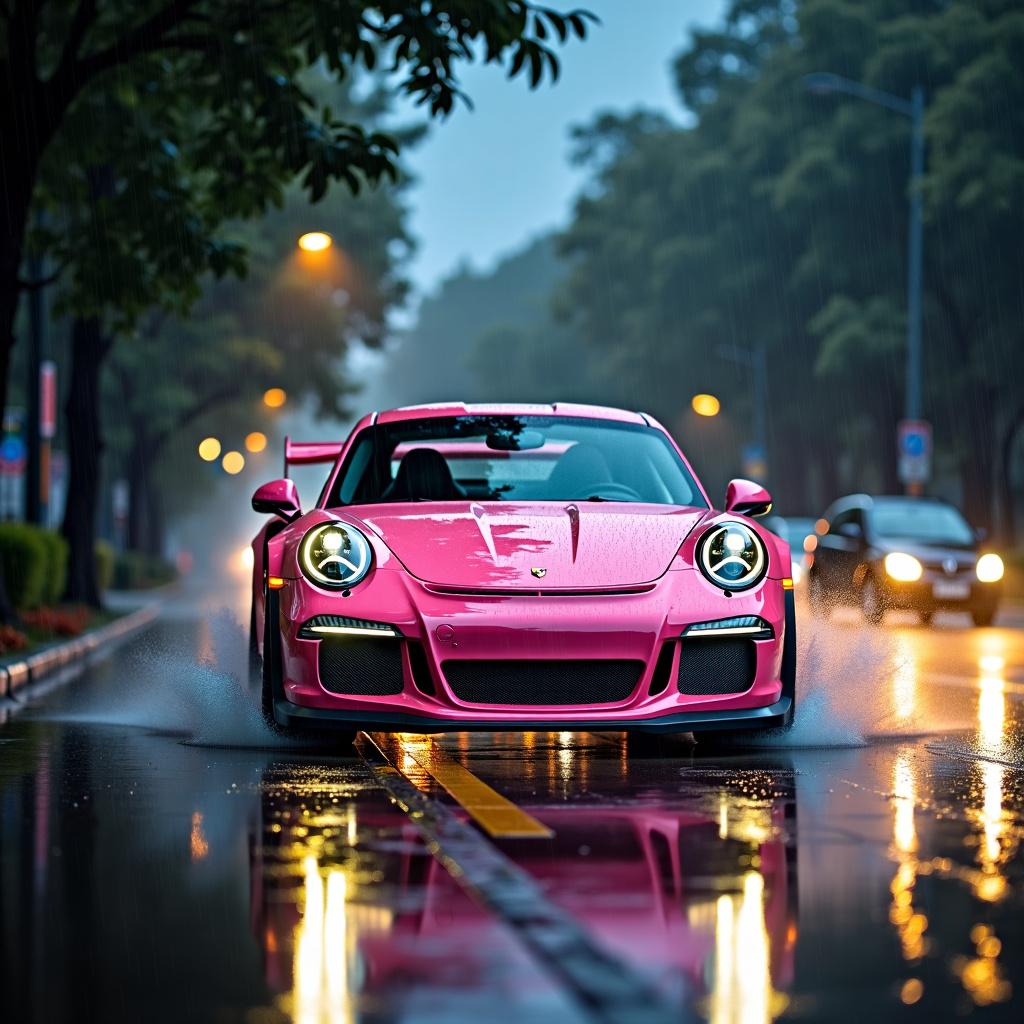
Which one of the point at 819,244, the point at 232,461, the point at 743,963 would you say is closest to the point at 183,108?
the point at 743,963

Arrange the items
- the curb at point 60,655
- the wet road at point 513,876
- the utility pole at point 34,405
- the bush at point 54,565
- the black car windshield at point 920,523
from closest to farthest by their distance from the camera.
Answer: the wet road at point 513,876
the curb at point 60,655
the bush at point 54,565
the black car windshield at point 920,523
the utility pole at point 34,405

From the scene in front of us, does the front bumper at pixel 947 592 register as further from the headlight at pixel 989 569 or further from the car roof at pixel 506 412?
the car roof at pixel 506 412

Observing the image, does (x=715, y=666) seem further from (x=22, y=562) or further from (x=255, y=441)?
(x=255, y=441)

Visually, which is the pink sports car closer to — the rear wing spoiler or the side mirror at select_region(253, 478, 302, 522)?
the side mirror at select_region(253, 478, 302, 522)

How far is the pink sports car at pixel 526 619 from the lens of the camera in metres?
8.23

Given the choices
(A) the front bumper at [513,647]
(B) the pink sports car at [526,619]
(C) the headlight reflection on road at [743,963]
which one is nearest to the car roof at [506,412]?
(B) the pink sports car at [526,619]

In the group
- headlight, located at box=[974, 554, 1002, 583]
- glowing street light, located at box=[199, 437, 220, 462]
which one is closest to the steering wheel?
headlight, located at box=[974, 554, 1002, 583]

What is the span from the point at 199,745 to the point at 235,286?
40327 millimetres

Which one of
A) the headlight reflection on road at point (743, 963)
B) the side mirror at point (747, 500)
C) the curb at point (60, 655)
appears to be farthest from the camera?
the curb at point (60, 655)

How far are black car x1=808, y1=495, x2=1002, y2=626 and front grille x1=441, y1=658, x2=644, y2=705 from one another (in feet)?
54.5

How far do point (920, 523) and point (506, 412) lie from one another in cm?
1763

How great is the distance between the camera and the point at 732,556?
28.6ft

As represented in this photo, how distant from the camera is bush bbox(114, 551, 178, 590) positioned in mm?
44281

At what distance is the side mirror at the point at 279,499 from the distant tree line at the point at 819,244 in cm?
3090
